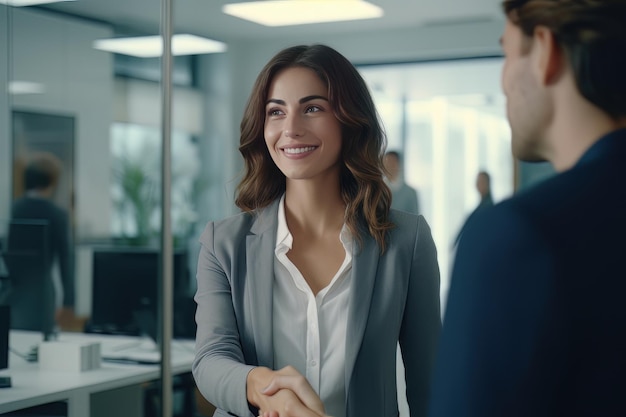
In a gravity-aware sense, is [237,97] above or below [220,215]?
above

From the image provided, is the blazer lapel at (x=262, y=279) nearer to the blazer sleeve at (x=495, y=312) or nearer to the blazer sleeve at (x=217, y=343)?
the blazer sleeve at (x=217, y=343)

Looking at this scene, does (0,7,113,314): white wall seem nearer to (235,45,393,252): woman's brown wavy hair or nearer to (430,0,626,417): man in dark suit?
(235,45,393,252): woman's brown wavy hair

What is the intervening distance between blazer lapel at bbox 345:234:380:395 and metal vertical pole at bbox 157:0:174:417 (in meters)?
2.49

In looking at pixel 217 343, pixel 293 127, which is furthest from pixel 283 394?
pixel 293 127

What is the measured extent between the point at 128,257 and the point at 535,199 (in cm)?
383

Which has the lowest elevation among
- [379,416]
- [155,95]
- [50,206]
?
[379,416]

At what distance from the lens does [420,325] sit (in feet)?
6.51

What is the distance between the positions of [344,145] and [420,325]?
482 mm

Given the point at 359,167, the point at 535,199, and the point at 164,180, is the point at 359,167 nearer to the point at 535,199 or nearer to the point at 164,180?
the point at 535,199

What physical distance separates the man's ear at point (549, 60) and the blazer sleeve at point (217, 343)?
1.04m

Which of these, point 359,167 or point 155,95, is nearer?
point 359,167

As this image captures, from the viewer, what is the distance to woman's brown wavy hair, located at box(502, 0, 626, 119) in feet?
2.78

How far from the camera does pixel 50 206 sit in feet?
13.6

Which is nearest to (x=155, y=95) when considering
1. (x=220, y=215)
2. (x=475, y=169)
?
(x=220, y=215)
